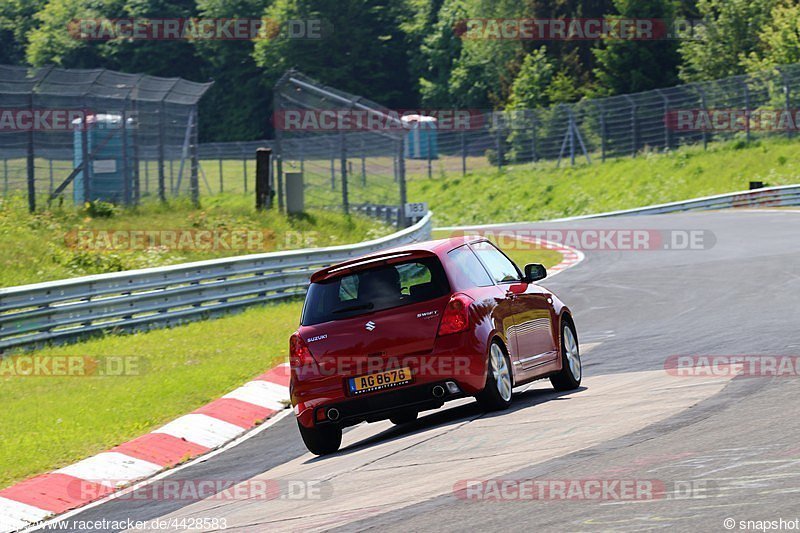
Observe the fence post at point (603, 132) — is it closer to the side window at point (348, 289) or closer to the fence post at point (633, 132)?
the fence post at point (633, 132)

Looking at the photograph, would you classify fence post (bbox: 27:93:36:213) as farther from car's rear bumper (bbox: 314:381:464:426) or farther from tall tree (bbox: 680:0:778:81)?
tall tree (bbox: 680:0:778:81)

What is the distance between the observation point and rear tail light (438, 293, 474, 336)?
9.91 m

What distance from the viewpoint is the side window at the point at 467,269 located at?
10.3m

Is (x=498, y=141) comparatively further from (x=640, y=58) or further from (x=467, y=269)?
(x=467, y=269)

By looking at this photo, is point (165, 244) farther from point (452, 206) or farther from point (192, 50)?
point (192, 50)

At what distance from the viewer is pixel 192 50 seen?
9888 cm

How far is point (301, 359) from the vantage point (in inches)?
404

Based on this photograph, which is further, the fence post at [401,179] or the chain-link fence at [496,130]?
the fence post at [401,179]

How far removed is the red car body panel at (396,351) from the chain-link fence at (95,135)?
43.1ft

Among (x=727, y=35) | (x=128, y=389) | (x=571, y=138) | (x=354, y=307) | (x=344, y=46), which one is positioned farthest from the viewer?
(x=344, y=46)

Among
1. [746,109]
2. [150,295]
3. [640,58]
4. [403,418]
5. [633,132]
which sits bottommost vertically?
[403,418]

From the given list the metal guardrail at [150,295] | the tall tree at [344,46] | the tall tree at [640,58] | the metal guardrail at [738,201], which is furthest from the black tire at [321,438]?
the tall tree at [344,46]

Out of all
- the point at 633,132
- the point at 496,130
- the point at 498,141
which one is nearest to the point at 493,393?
the point at 633,132

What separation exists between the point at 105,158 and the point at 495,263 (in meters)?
15.1
